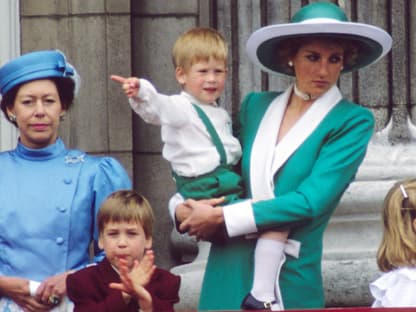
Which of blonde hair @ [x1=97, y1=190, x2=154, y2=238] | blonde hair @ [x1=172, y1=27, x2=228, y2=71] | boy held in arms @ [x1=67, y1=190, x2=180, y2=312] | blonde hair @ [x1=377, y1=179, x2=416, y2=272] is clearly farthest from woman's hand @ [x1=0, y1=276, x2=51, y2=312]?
blonde hair @ [x1=377, y1=179, x2=416, y2=272]

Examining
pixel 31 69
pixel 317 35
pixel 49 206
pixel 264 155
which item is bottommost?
pixel 49 206

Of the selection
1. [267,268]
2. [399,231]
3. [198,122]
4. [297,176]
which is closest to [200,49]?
[198,122]

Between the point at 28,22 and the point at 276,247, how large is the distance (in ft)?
11.2

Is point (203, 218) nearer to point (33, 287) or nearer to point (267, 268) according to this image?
point (267, 268)

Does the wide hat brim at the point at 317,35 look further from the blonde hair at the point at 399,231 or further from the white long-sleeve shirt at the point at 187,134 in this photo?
the blonde hair at the point at 399,231

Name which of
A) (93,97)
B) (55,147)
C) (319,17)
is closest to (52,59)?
(55,147)

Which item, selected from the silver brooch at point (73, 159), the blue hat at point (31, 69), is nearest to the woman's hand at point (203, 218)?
the silver brooch at point (73, 159)

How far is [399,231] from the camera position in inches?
354

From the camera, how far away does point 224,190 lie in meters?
9.25

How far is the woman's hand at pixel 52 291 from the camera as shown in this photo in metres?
9.06

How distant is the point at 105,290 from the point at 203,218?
555 millimetres

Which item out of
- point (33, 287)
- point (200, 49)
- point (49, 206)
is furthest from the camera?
point (200, 49)

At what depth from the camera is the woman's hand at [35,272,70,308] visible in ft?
29.7

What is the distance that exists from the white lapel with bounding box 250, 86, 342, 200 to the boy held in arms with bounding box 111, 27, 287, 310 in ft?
0.27
